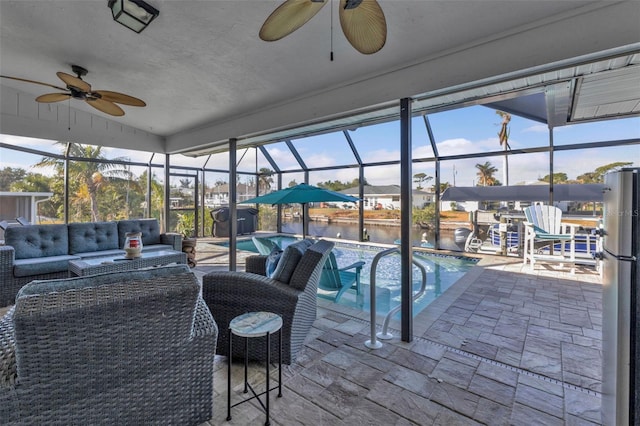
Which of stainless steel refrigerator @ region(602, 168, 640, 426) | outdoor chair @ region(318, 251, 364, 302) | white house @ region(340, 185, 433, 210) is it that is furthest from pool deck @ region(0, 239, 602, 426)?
white house @ region(340, 185, 433, 210)

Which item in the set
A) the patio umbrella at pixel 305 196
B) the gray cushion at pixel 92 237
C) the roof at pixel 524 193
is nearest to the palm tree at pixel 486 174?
the roof at pixel 524 193

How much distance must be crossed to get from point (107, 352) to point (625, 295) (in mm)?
2391

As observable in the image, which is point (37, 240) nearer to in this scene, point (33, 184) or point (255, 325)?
point (33, 184)

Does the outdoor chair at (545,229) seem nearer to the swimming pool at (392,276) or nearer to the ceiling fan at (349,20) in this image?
the swimming pool at (392,276)

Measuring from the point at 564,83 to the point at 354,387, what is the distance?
3.45m

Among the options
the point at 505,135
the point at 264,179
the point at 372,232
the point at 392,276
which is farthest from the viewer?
the point at 264,179

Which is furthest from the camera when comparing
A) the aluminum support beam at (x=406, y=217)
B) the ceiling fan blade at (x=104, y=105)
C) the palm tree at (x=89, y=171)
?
the palm tree at (x=89, y=171)

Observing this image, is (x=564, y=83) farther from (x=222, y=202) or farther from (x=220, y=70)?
(x=222, y=202)

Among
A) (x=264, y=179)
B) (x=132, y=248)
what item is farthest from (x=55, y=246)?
(x=264, y=179)

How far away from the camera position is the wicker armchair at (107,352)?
122cm

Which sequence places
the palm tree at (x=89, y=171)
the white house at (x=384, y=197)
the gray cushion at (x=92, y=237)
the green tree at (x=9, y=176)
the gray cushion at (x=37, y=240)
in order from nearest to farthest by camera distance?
the gray cushion at (x=37, y=240) < the gray cushion at (x=92, y=237) < the green tree at (x=9, y=176) < the palm tree at (x=89, y=171) < the white house at (x=384, y=197)

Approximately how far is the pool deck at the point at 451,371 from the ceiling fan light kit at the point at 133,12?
11.0 ft

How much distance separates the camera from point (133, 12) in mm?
2789

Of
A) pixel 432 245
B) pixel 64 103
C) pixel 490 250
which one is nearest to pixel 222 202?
pixel 64 103
